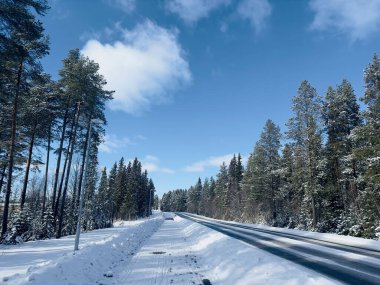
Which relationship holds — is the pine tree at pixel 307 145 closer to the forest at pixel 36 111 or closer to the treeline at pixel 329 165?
the treeline at pixel 329 165

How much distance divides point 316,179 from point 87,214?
32.1 meters

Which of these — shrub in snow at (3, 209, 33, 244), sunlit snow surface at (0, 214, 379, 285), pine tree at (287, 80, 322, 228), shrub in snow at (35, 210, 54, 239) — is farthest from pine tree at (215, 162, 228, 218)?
sunlit snow surface at (0, 214, 379, 285)

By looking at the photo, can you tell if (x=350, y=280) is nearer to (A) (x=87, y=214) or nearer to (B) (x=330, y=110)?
(B) (x=330, y=110)

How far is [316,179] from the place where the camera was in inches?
1253

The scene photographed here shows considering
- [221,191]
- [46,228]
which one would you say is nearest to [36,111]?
[46,228]

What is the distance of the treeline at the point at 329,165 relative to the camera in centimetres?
2416

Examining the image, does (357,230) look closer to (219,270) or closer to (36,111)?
(219,270)

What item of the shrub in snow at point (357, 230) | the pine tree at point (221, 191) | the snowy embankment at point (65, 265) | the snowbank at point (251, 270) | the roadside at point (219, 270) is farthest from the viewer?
the pine tree at point (221, 191)

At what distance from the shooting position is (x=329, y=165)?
1313 inches

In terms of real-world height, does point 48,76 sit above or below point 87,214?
above

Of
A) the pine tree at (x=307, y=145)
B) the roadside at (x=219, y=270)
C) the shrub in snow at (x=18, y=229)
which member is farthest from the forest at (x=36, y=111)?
the pine tree at (x=307, y=145)

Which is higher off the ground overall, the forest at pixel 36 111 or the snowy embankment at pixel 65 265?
A: the forest at pixel 36 111

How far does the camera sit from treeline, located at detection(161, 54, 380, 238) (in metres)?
24.2

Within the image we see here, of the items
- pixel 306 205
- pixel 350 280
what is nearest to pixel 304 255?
pixel 350 280
